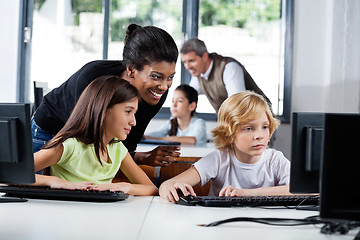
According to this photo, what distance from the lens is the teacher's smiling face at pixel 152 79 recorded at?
6.66 feet

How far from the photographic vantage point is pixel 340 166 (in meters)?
1.00

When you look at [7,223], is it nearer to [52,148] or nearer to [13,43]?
[52,148]

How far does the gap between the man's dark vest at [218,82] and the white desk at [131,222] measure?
92.7 inches

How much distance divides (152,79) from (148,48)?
5.1 inches

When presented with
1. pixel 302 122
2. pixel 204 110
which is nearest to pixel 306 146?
pixel 302 122

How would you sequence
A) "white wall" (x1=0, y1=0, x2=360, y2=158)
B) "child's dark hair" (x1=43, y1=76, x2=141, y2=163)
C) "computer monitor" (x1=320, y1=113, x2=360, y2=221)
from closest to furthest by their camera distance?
"computer monitor" (x1=320, y1=113, x2=360, y2=221) → "child's dark hair" (x1=43, y1=76, x2=141, y2=163) → "white wall" (x1=0, y1=0, x2=360, y2=158)

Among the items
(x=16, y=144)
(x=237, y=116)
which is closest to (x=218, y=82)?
(x=237, y=116)

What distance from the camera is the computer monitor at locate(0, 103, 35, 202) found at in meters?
1.30

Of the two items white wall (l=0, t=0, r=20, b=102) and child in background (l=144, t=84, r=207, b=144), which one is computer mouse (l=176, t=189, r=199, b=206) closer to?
child in background (l=144, t=84, r=207, b=144)

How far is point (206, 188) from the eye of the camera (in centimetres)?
224

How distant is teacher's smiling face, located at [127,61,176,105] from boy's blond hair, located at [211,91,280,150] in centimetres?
28

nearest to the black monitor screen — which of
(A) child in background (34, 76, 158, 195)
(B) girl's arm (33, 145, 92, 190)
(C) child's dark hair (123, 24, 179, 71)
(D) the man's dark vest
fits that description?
(B) girl's arm (33, 145, 92, 190)

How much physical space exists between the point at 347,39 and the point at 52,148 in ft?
11.2

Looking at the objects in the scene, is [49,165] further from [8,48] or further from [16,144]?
[8,48]
